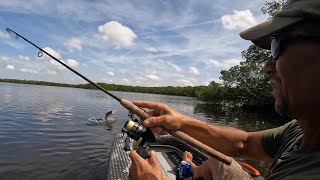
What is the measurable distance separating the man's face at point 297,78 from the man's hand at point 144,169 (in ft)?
3.27

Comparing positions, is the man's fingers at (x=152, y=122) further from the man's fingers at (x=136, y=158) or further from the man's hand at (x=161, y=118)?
the man's fingers at (x=136, y=158)

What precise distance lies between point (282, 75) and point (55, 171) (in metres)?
9.91

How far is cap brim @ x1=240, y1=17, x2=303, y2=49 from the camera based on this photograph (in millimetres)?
1658

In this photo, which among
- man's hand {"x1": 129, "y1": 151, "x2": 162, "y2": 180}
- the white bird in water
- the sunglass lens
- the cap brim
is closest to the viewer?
the cap brim

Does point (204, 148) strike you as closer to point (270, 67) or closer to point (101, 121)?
point (270, 67)

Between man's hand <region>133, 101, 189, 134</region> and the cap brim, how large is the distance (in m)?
1.50

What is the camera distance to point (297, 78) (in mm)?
1661

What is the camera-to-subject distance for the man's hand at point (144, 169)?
231 cm

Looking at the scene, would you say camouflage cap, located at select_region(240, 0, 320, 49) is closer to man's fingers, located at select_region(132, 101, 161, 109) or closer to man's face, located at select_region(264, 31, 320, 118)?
man's face, located at select_region(264, 31, 320, 118)

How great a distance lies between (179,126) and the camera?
11.6ft

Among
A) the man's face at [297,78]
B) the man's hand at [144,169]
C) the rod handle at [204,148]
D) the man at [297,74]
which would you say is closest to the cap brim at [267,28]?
the man at [297,74]

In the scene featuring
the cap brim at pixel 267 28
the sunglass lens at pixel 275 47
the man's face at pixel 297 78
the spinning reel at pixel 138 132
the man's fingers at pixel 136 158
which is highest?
the cap brim at pixel 267 28

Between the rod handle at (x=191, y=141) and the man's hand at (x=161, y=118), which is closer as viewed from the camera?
the rod handle at (x=191, y=141)

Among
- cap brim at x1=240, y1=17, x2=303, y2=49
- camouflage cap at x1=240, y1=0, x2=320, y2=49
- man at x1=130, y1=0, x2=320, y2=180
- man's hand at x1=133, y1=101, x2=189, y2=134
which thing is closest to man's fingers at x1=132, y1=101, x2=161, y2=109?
man's hand at x1=133, y1=101, x2=189, y2=134
